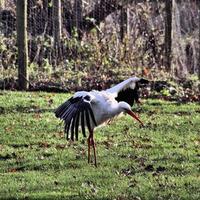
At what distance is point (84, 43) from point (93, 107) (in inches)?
323

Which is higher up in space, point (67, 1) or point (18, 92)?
point (67, 1)

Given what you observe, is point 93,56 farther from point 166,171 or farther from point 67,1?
point 166,171

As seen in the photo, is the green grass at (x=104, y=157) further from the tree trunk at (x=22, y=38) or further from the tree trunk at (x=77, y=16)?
the tree trunk at (x=77, y=16)

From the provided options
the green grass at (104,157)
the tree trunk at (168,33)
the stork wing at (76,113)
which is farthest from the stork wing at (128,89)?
the tree trunk at (168,33)

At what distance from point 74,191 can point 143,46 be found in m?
9.39

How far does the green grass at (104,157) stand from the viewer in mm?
6746

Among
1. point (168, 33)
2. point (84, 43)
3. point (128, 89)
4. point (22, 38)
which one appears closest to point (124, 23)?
point (84, 43)

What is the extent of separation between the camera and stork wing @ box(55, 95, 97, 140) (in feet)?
24.6

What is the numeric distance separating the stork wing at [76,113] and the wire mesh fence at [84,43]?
6.26 metres

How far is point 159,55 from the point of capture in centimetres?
1552

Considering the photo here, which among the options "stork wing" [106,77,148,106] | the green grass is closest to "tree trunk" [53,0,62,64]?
the green grass

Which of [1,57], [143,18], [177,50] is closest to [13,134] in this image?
[1,57]

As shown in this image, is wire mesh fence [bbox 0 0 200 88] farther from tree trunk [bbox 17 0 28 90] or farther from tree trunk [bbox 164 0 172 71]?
tree trunk [bbox 17 0 28 90]

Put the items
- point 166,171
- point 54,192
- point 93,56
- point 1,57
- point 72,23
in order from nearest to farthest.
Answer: point 54,192, point 166,171, point 1,57, point 93,56, point 72,23
